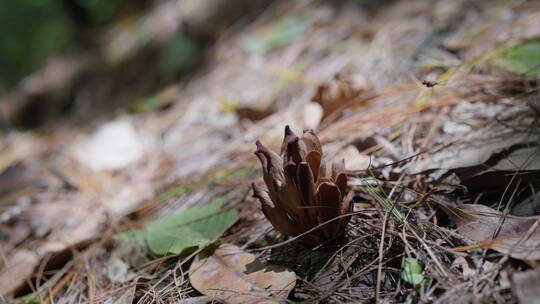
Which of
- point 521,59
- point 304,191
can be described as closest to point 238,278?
point 304,191

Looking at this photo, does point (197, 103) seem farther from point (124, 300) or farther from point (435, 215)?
point (435, 215)

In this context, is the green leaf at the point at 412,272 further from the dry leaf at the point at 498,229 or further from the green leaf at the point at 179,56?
the green leaf at the point at 179,56

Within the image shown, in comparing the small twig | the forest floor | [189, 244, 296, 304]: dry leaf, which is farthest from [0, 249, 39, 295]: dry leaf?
the small twig

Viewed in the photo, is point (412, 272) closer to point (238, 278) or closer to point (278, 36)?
point (238, 278)

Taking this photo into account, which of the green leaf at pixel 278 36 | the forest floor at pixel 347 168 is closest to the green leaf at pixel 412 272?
the forest floor at pixel 347 168

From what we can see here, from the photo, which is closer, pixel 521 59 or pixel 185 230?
pixel 185 230

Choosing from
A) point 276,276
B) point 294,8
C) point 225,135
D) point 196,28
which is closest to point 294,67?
point 225,135

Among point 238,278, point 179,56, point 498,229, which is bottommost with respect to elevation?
point 498,229

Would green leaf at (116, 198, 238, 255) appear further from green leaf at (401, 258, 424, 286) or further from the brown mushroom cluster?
green leaf at (401, 258, 424, 286)
